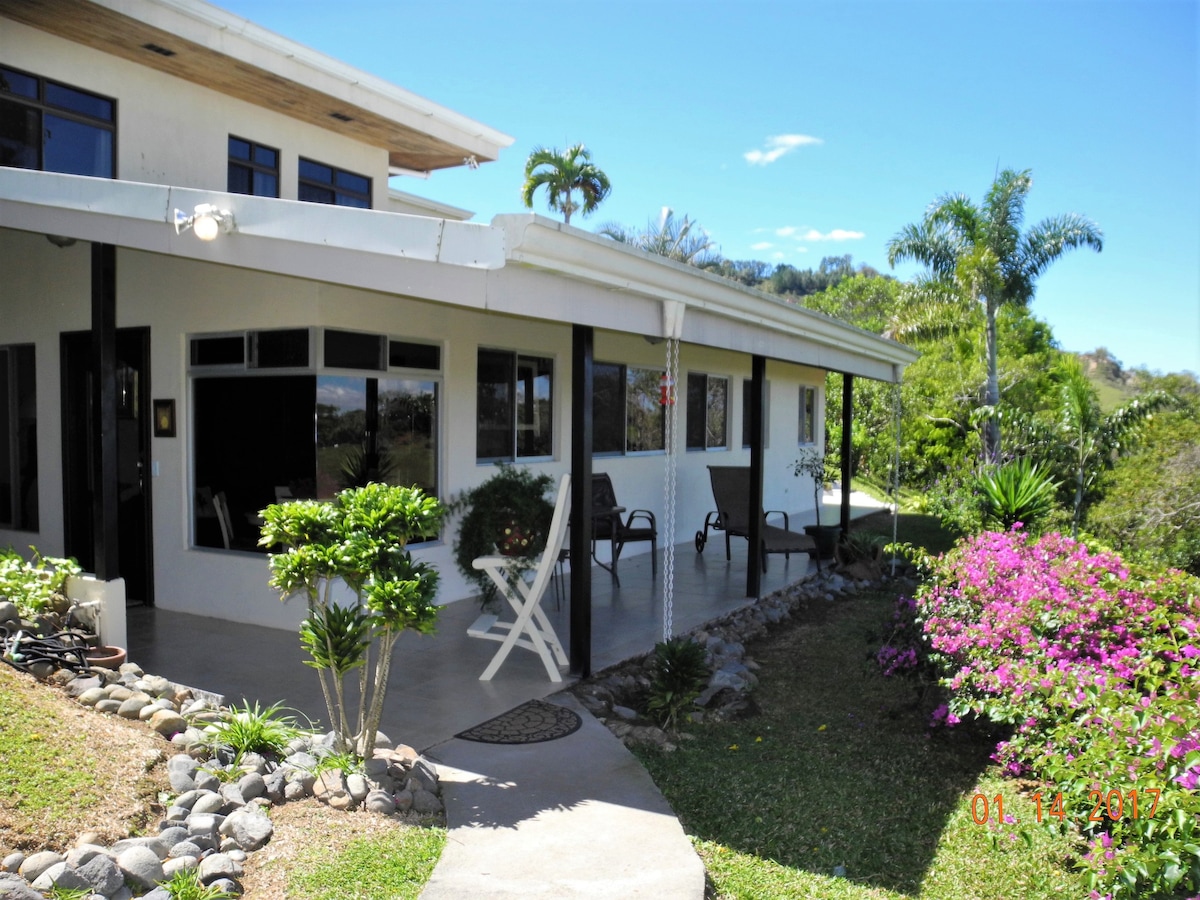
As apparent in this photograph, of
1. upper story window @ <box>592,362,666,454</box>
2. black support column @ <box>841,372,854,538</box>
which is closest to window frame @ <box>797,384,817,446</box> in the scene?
black support column @ <box>841,372,854,538</box>

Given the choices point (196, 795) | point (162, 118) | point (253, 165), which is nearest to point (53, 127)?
point (162, 118)

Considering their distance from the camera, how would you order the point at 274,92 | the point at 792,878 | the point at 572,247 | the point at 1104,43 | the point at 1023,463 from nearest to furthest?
the point at 792,878 → the point at 572,247 → the point at 274,92 → the point at 1023,463 → the point at 1104,43

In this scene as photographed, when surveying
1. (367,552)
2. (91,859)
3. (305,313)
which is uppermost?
→ (305,313)

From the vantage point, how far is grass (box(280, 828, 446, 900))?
287 cm

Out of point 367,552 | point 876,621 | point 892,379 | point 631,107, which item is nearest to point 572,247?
point 367,552

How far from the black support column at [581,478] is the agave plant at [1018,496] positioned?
559cm

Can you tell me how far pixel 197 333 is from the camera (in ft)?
22.0

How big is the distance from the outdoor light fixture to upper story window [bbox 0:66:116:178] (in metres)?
3.40

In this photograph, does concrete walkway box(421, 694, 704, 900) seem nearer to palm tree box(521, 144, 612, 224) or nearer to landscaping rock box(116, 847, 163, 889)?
landscaping rock box(116, 847, 163, 889)

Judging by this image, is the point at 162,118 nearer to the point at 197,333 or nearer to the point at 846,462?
the point at 197,333

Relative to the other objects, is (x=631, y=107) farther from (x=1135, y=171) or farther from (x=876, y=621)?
(x=876, y=621)

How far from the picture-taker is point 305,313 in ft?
20.2

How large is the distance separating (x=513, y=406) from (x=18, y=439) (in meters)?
4.45

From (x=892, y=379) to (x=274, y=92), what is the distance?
308 inches
